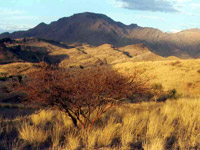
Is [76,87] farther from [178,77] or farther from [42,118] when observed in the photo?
[178,77]

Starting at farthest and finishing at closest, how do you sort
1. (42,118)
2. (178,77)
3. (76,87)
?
(178,77) → (42,118) → (76,87)

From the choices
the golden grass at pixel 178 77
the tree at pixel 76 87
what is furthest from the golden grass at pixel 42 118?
the golden grass at pixel 178 77

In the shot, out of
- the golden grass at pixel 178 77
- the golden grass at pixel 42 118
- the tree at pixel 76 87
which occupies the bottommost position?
the golden grass at pixel 178 77

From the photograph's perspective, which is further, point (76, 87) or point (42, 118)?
point (42, 118)

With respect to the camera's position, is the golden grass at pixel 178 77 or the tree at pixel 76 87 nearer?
the tree at pixel 76 87

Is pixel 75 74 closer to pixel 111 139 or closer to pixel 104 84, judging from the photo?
pixel 104 84

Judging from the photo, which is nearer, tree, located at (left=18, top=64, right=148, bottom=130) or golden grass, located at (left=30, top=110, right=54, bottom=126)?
tree, located at (left=18, top=64, right=148, bottom=130)

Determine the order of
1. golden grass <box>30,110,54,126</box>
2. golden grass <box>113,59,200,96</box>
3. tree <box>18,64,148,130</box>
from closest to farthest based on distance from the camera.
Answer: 1. tree <box>18,64,148,130</box>
2. golden grass <box>30,110,54,126</box>
3. golden grass <box>113,59,200,96</box>

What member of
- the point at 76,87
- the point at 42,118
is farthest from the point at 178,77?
the point at 76,87

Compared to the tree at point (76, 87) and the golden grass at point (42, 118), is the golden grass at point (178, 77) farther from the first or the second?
the tree at point (76, 87)

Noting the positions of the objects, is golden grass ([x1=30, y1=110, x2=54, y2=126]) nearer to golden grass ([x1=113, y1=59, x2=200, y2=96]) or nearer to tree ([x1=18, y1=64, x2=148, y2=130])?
tree ([x1=18, y1=64, x2=148, y2=130])

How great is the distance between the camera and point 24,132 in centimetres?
657

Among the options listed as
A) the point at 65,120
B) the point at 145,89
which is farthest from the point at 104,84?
the point at 65,120

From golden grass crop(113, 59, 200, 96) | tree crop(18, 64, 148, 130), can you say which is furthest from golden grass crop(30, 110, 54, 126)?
golden grass crop(113, 59, 200, 96)
